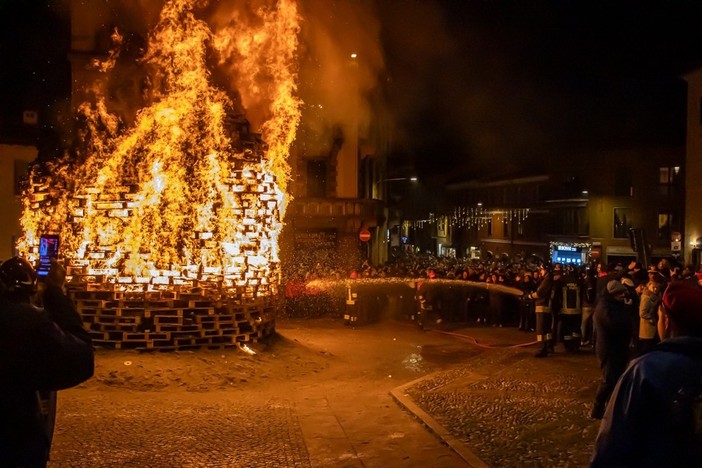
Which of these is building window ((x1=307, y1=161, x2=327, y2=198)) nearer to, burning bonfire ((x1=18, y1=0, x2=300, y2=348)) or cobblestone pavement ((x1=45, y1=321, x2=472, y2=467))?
burning bonfire ((x1=18, y1=0, x2=300, y2=348))

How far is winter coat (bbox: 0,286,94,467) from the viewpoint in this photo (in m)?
3.21

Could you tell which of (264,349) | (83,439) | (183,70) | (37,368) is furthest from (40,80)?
(37,368)

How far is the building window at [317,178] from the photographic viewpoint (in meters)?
27.4

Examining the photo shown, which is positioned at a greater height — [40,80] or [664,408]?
[40,80]

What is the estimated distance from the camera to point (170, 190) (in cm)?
1276

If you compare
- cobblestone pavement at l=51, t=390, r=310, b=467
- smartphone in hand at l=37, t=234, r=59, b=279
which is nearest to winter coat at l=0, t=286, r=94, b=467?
cobblestone pavement at l=51, t=390, r=310, b=467

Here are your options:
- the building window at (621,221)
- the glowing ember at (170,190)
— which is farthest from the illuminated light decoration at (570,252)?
the glowing ember at (170,190)

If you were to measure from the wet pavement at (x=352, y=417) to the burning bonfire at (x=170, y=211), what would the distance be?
169 cm

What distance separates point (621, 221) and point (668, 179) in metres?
4.26

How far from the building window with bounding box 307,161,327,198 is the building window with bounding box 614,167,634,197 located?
1116 inches

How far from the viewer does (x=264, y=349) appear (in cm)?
1309

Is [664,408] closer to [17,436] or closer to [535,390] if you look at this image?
[17,436]

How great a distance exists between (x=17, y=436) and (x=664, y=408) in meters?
3.10

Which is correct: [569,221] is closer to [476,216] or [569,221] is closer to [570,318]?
[476,216]
